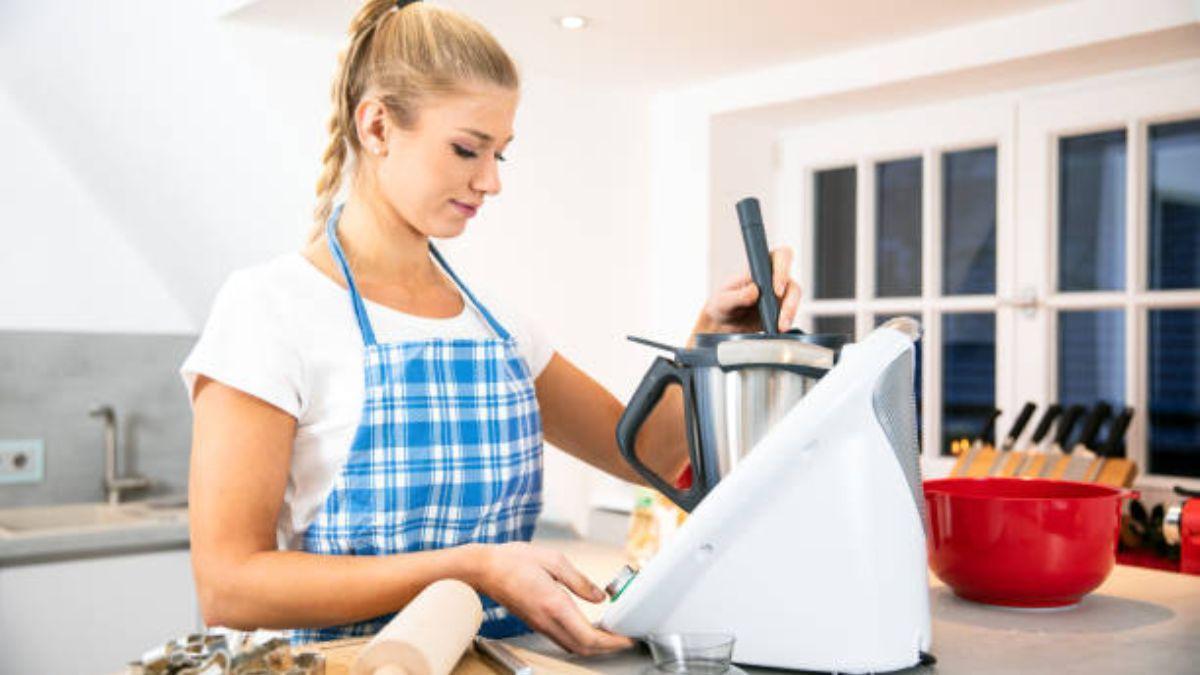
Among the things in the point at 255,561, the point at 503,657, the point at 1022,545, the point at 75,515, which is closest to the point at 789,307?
the point at 1022,545

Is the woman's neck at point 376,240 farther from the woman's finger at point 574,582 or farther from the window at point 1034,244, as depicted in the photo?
the window at point 1034,244

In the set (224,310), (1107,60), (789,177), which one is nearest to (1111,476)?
(1107,60)

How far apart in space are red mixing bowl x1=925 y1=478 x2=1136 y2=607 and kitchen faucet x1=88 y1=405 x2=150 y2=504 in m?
2.44

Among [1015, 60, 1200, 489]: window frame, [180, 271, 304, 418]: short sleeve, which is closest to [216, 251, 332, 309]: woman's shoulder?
[180, 271, 304, 418]: short sleeve

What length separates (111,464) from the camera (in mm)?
3016

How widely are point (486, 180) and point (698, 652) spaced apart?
0.55 m

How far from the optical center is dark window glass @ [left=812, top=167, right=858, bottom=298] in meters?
2.71

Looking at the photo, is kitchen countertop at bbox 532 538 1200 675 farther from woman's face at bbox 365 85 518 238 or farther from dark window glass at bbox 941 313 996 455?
dark window glass at bbox 941 313 996 455

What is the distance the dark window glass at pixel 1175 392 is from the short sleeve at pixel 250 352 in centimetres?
178

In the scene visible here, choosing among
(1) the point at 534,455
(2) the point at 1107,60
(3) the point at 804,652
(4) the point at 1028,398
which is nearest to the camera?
(3) the point at 804,652

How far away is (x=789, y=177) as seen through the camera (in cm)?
276

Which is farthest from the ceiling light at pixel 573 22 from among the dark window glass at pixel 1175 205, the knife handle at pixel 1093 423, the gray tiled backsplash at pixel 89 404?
the gray tiled backsplash at pixel 89 404

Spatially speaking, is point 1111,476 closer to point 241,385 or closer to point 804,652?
point 804,652

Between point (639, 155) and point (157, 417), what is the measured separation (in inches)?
58.5
